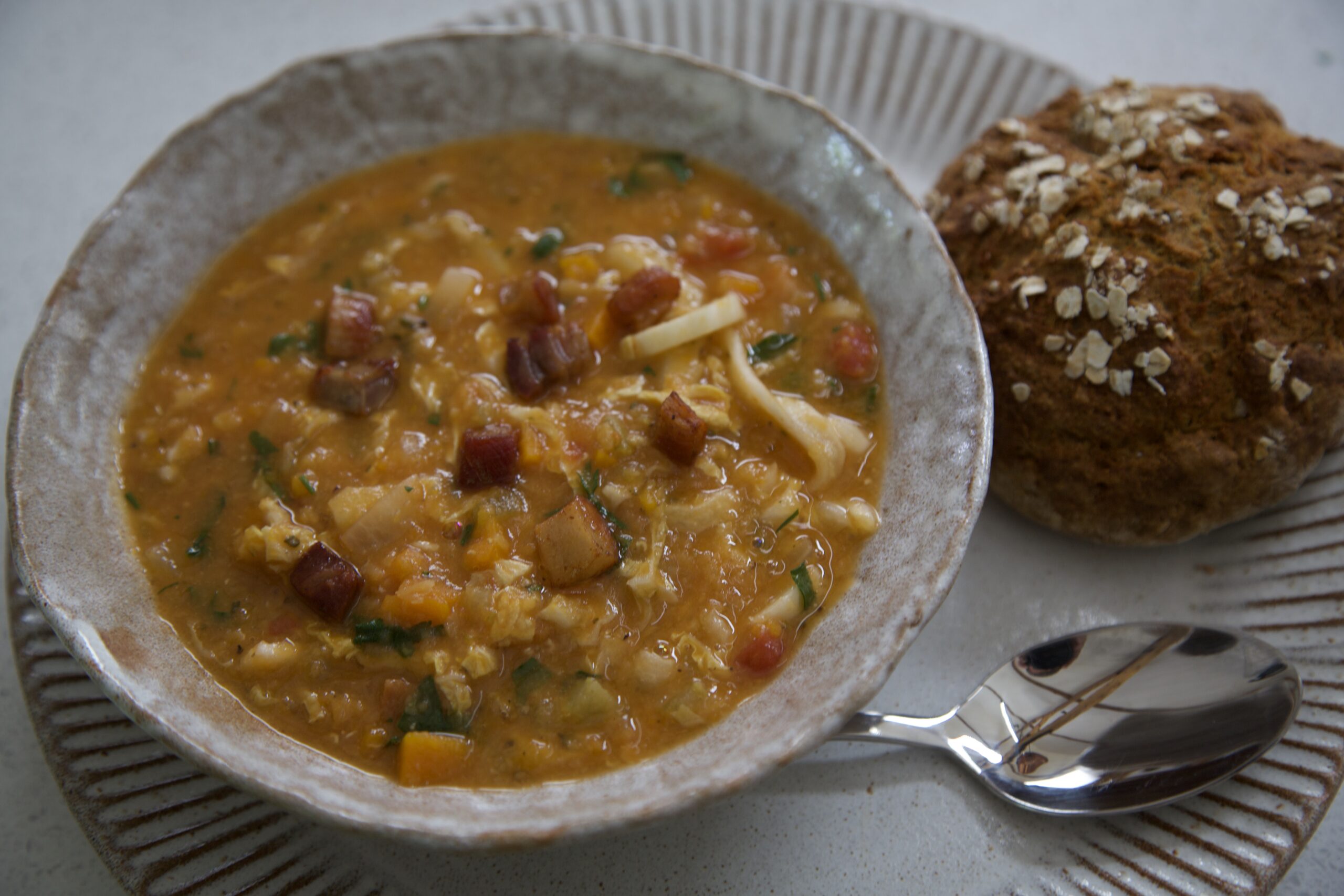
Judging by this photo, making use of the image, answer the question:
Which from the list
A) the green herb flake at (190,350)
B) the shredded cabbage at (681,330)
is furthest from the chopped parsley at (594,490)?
the green herb flake at (190,350)

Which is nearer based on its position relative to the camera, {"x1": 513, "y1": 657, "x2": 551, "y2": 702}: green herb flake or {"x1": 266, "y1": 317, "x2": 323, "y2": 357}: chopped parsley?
{"x1": 513, "y1": 657, "x2": 551, "y2": 702}: green herb flake

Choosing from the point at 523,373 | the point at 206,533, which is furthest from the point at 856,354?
the point at 206,533

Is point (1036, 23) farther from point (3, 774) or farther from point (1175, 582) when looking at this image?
point (3, 774)

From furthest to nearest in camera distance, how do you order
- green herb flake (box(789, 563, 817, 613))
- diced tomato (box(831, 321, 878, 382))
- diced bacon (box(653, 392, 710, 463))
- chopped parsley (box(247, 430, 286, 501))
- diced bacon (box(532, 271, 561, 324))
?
diced bacon (box(532, 271, 561, 324)) → diced tomato (box(831, 321, 878, 382)) → chopped parsley (box(247, 430, 286, 501)) → diced bacon (box(653, 392, 710, 463)) → green herb flake (box(789, 563, 817, 613))

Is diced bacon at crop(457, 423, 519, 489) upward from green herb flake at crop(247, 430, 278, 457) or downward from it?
upward

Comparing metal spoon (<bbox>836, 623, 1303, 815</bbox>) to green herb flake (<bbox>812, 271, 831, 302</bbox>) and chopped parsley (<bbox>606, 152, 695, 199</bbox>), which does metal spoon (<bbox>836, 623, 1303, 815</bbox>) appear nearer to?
green herb flake (<bbox>812, 271, 831, 302</bbox>)

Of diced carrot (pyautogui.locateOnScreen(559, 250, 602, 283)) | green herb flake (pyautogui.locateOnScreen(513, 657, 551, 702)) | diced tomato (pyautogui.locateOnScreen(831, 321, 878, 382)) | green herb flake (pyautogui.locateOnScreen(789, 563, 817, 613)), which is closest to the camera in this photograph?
green herb flake (pyautogui.locateOnScreen(513, 657, 551, 702))

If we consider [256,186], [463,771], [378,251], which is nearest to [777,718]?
[463,771]

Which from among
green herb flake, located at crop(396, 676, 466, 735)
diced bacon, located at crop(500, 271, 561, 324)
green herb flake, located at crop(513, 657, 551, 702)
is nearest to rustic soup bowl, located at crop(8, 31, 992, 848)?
green herb flake, located at crop(396, 676, 466, 735)
